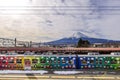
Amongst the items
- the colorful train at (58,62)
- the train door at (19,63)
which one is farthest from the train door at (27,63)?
the train door at (19,63)

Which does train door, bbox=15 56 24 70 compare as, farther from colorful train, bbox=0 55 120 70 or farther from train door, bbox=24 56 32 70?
train door, bbox=24 56 32 70

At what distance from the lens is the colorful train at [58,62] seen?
3866cm

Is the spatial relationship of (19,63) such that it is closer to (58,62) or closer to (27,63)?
(27,63)

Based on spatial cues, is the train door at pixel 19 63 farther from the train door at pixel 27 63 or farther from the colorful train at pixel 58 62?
the train door at pixel 27 63

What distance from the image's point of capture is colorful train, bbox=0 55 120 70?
38656 mm

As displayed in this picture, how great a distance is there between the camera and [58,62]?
39094 mm

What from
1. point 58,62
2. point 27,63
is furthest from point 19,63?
point 58,62

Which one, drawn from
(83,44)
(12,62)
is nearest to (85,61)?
(12,62)

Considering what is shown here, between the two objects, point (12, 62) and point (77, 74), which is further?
point (12, 62)

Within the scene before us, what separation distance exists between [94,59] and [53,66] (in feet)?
22.6

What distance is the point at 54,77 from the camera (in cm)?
3291

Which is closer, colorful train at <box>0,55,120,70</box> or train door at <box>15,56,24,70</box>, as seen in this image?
colorful train at <box>0,55,120,70</box>

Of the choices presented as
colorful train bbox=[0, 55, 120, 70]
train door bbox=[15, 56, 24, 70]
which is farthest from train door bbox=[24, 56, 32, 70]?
train door bbox=[15, 56, 24, 70]

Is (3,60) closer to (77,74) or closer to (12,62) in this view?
(12,62)
